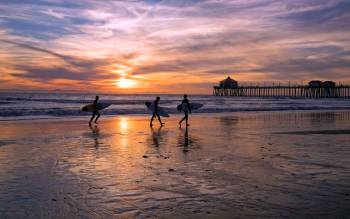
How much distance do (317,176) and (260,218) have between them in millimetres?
3178

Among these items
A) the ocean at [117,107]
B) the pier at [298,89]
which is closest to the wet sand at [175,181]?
the ocean at [117,107]

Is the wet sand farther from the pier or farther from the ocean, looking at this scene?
the pier

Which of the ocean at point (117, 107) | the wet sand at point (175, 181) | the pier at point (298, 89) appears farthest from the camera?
the pier at point (298, 89)

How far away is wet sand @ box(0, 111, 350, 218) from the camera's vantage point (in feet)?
18.7

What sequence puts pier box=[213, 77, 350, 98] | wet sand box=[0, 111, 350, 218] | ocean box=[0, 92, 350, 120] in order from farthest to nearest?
pier box=[213, 77, 350, 98], ocean box=[0, 92, 350, 120], wet sand box=[0, 111, 350, 218]

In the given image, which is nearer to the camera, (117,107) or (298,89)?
(117,107)

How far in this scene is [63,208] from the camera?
5.80 metres

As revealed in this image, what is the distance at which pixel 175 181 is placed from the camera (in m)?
7.57

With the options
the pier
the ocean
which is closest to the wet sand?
the ocean

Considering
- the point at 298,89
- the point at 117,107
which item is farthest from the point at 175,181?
the point at 298,89

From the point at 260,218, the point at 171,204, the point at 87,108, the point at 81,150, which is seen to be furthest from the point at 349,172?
the point at 87,108

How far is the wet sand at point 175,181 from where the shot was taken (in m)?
5.70

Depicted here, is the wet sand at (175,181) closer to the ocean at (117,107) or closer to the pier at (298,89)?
the ocean at (117,107)

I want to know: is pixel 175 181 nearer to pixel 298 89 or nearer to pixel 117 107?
pixel 117 107
